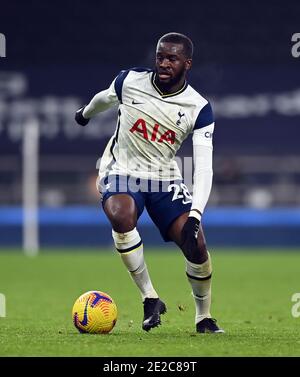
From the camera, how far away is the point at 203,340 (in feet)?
22.8

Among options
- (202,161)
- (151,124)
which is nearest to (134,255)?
(202,161)

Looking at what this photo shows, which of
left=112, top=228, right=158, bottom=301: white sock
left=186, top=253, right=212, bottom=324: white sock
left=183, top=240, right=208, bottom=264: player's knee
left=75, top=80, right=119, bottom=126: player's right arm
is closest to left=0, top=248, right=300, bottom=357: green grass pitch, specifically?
left=186, top=253, right=212, bottom=324: white sock

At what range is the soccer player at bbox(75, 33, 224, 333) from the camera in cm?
741

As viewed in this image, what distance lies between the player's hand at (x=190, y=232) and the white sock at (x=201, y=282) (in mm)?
257

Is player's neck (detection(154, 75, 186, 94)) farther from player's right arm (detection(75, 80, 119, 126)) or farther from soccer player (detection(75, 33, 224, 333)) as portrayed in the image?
player's right arm (detection(75, 80, 119, 126))

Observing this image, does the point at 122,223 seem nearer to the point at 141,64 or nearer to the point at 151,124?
the point at 151,124

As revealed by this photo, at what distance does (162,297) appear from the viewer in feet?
37.1

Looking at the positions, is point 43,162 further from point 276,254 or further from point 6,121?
point 276,254

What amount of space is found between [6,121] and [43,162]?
112 cm

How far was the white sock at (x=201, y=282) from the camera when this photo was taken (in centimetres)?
750

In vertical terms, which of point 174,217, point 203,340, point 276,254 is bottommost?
point 276,254

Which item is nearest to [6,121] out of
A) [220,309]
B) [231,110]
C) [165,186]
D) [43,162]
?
[43,162]

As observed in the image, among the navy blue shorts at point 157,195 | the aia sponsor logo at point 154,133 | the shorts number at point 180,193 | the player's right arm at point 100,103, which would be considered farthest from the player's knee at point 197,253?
the player's right arm at point 100,103

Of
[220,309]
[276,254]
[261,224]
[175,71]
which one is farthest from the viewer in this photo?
[261,224]
